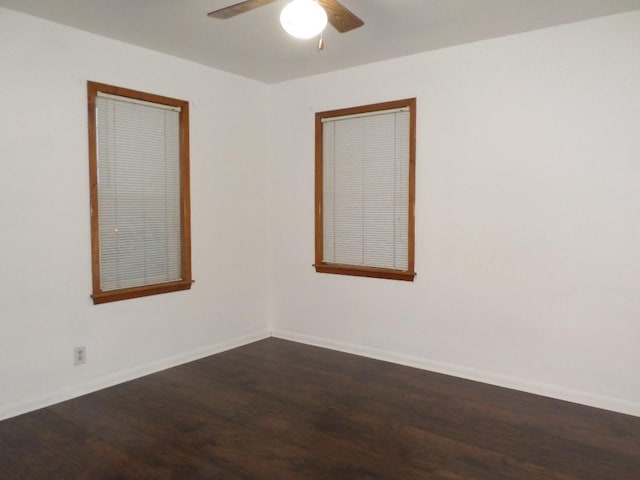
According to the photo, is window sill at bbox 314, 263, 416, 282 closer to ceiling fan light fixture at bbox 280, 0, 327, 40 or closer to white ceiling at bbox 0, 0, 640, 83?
white ceiling at bbox 0, 0, 640, 83

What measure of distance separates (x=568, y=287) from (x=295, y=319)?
8.05 feet

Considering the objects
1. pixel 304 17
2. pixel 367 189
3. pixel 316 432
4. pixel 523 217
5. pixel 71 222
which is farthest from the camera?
pixel 367 189

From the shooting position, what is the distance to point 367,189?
13.7 feet

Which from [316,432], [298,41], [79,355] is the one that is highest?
[298,41]

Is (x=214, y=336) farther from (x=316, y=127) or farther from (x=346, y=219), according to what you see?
(x=316, y=127)

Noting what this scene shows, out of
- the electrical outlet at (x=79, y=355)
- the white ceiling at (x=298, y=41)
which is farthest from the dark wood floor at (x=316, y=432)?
the white ceiling at (x=298, y=41)

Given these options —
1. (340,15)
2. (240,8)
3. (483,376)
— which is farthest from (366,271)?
(240,8)

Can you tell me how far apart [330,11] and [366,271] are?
2.31 meters

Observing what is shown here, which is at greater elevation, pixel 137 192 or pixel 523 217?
pixel 137 192

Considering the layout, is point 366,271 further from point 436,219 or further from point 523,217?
point 523,217

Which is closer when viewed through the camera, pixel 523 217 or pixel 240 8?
pixel 240 8

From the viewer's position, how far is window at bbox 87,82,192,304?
3.44 m

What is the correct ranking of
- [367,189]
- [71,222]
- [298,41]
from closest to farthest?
[71,222] < [298,41] < [367,189]

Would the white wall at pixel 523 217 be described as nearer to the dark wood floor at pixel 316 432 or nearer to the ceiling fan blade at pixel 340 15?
the dark wood floor at pixel 316 432
